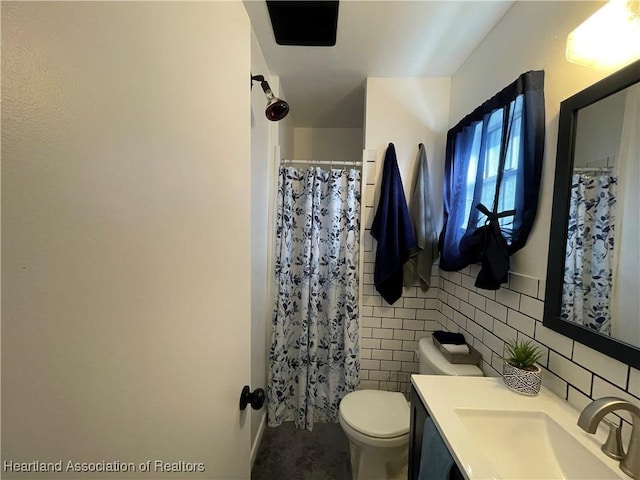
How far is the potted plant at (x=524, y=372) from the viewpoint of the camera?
0.91m

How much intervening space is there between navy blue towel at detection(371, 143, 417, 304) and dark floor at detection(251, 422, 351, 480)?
109cm

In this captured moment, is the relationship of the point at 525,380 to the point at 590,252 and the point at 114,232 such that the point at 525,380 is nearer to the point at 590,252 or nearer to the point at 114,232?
the point at 590,252

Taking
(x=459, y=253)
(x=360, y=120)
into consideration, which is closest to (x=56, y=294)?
(x=459, y=253)

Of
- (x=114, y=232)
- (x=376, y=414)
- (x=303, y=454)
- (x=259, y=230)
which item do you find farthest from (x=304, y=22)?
(x=303, y=454)

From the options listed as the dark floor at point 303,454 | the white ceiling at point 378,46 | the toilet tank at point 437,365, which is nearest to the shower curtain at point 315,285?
the dark floor at point 303,454

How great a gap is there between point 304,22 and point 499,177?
118 centimetres

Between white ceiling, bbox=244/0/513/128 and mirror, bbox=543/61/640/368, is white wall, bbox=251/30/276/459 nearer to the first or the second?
white ceiling, bbox=244/0/513/128

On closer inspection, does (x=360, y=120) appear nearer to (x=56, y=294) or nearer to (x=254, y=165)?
(x=254, y=165)

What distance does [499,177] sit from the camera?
45.6 inches

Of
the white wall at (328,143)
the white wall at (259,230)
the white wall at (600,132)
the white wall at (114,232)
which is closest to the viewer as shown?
the white wall at (114,232)

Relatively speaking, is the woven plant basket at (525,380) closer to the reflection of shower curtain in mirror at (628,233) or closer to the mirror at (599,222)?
the mirror at (599,222)

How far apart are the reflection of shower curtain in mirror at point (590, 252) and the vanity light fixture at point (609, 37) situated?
1.05ft

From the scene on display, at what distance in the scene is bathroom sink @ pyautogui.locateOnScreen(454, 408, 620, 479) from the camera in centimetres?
72

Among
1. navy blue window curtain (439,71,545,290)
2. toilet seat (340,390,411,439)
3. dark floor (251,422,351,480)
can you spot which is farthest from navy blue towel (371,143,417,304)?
dark floor (251,422,351,480)
